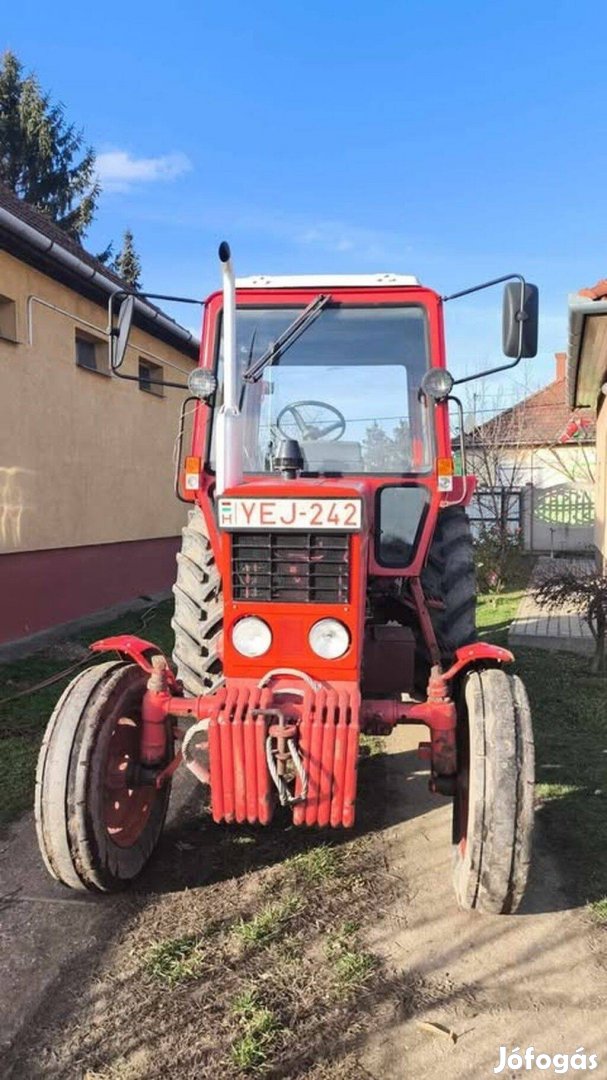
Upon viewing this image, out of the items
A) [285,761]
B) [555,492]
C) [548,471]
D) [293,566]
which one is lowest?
[285,761]

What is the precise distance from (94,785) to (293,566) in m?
1.09

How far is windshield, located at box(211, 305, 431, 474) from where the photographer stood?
385 cm

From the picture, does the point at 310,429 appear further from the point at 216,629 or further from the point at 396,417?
the point at 216,629

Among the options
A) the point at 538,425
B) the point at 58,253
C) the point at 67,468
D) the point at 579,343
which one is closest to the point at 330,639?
the point at 579,343

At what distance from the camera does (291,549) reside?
2.93 meters

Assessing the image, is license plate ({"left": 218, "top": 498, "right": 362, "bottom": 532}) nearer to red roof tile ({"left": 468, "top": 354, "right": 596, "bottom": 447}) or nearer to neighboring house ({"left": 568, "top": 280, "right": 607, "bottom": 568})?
neighboring house ({"left": 568, "top": 280, "right": 607, "bottom": 568})

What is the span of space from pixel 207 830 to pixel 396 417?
89.1 inches

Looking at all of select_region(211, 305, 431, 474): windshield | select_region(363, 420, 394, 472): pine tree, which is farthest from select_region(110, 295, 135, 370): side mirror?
select_region(363, 420, 394, 472): pine tree

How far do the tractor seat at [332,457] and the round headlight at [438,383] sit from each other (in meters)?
0.47

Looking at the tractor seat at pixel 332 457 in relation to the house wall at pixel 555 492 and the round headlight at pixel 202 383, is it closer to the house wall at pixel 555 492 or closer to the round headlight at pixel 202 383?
the round headlight at pixel 202 383

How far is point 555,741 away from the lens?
4809 mm

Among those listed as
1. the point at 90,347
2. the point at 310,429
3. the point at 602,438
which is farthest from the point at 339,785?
the point at 602,438

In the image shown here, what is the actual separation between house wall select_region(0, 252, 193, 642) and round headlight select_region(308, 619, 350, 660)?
5439 mm

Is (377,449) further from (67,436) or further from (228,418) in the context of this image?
(67,436)
